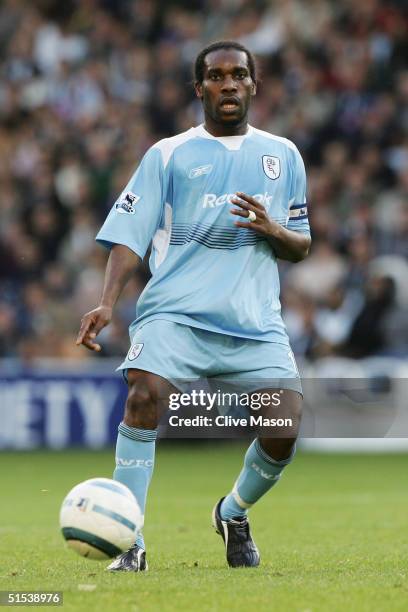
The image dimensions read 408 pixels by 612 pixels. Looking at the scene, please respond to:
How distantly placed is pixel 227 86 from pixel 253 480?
1940 mm

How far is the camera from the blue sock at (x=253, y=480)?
668cm

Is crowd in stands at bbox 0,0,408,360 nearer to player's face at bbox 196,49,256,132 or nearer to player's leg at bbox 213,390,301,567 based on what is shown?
player's leg at bbox 213,390,301,567

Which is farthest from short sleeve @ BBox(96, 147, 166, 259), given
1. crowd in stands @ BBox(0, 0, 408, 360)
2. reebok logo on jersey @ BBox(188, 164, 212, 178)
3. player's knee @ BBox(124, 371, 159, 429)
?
crowd in stands @ BBox(0, 0, 408, 360)

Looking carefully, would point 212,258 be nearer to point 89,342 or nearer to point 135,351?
point 135,351

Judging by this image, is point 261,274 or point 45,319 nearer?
point 261,274

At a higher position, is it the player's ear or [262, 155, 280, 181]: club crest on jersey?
the player's ear

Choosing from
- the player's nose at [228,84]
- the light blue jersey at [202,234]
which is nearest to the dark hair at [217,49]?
the player's nose at [228,84]

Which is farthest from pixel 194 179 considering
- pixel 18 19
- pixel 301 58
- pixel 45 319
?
pixel 18 19

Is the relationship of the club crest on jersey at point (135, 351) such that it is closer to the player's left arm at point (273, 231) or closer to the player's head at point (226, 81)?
the player's left arm at point (273, 231)

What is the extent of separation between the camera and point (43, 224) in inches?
738

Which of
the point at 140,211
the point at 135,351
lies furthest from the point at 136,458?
the point at 140,211

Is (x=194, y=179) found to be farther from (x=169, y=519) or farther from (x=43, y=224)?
(x=43, y=224)

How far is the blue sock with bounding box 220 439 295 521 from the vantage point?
668 centimetres

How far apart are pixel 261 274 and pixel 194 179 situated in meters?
0.57
